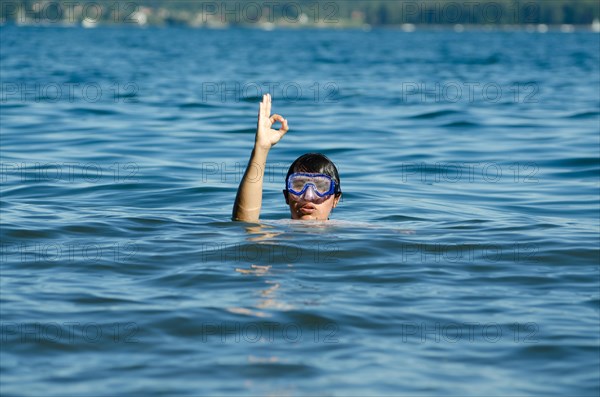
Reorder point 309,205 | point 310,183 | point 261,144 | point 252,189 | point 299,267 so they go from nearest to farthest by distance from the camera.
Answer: point 299,267 → point 261,144 → point 252,189 → point 310,183 → point 309,205

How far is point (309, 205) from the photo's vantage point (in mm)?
8781

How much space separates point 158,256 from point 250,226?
1.32 metres

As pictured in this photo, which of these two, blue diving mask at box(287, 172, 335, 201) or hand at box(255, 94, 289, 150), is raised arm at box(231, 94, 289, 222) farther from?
blue diving mask at box(287, 172, 335, 201)

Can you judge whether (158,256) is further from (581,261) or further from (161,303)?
(581,261)

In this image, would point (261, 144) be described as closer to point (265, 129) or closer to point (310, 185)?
point (265, 129)

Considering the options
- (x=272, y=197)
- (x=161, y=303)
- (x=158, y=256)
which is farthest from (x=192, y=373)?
(x=272, y=197)

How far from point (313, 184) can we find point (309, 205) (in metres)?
0.28

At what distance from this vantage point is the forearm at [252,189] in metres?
7.95

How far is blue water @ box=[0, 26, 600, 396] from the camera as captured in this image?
529 cm

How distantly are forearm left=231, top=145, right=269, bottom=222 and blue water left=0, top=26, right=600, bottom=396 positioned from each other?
18 cm

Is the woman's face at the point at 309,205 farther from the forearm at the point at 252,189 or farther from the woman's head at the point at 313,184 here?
the forearm at the point at 252,189

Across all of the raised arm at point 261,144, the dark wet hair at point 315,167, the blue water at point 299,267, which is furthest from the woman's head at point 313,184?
the raised arm at point 261,144

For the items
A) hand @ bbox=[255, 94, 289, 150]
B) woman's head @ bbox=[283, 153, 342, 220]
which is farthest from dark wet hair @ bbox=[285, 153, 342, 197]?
hand @ bbox=[255, 94, 289, 150]

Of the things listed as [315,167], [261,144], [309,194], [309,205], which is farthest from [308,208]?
[261,144]
